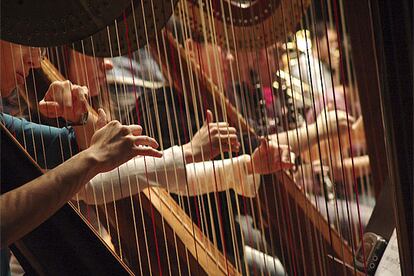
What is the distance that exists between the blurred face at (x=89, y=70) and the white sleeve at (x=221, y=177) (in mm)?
350

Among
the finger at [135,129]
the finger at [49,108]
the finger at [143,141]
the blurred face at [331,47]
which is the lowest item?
the finger at [143,141]

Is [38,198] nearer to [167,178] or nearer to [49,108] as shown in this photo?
[49,108]

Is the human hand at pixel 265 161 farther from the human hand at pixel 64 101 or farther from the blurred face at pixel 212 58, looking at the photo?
the human hand at pixel 64 101

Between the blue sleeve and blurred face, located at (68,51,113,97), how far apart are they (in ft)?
0.41

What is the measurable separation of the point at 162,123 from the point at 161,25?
0.81 meters

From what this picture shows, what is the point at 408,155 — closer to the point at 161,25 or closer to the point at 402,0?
the point at 402,0

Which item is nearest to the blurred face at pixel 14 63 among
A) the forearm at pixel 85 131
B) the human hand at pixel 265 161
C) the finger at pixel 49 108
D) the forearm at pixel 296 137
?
the finger at pixel 49 108

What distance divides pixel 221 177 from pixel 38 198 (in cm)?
85

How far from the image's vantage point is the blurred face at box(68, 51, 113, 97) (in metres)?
1.61

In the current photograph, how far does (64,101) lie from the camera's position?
1.57m

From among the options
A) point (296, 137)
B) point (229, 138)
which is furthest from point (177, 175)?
point (296, 137)

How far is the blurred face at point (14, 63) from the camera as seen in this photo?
1471 millimetres

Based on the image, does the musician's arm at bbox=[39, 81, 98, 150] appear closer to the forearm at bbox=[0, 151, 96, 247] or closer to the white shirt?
the white shirt

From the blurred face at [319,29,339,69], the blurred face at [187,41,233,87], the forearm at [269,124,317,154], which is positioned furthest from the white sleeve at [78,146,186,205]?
the blurred face at [319,29,339,69]
